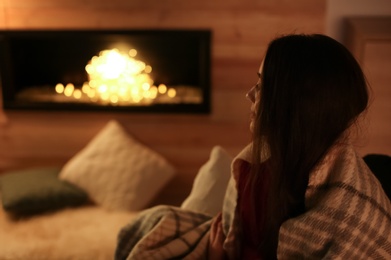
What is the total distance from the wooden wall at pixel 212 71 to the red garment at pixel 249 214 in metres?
1.29

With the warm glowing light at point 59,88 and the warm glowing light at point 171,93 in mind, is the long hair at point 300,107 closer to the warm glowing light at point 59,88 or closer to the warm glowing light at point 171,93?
the warm glowing light at point 171,93

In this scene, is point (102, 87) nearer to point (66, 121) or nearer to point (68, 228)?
point (66, 121)

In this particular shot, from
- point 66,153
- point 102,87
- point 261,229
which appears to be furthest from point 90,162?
point 261,229

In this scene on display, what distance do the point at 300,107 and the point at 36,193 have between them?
5.72ft

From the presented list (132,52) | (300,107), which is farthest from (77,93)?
(300,107)

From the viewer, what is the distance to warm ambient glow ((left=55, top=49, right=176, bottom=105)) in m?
2.79

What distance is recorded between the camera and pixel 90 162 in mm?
2664

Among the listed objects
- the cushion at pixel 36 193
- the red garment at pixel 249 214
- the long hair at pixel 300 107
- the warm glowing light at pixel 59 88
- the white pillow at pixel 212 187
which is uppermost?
the long hair at pixel 300 107

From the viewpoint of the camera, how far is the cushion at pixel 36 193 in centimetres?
245

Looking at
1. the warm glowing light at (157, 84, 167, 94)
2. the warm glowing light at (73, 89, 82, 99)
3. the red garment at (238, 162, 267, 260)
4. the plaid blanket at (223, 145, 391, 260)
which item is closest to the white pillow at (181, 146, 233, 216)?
the red garment at (238, 162, 267, 260)

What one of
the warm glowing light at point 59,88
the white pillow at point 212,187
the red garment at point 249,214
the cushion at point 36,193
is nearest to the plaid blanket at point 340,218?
the red garment at point 249,214

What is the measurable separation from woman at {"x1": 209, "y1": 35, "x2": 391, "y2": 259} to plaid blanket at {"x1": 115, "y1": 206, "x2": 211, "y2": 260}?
0.32m

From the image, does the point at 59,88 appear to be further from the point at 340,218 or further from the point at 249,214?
the point at 340,218

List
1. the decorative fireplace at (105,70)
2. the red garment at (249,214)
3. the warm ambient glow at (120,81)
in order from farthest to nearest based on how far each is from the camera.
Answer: the warm ambient glow at (120,81), the decorative fireplace at (105,70), the red garment at (249,214)
